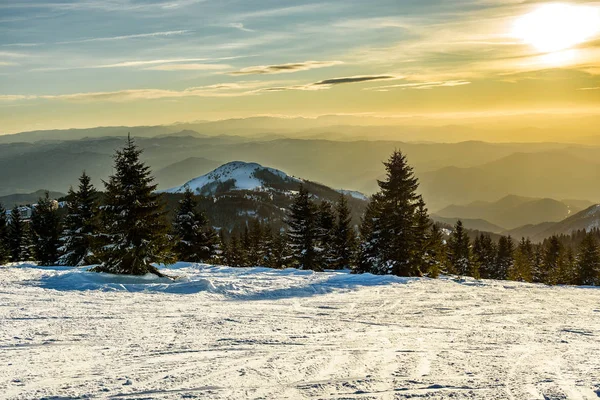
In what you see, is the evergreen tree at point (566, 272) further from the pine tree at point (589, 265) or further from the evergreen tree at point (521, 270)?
the evergreen tree at point (521, 270)

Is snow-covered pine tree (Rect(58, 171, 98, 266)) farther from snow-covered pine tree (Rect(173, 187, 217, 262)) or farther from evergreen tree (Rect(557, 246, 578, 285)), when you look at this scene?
evergreen tree (Rect(557, 246, 578, 285))

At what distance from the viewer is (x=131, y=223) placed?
22.0 metres

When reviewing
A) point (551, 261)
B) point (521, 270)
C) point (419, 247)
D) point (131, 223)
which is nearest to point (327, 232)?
point (419, 247)

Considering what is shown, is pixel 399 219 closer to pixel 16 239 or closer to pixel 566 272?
pixel 16 239

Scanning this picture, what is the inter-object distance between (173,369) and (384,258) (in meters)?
25.1

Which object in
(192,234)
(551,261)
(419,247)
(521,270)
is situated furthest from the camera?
(551,261)

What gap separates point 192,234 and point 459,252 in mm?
35228

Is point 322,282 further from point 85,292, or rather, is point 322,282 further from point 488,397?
point 488,397

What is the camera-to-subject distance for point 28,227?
172 feet

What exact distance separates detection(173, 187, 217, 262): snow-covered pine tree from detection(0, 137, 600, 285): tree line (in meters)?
0.09

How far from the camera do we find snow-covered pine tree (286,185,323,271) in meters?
40.2

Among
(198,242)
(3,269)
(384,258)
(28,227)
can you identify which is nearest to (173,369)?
Result: (3,269)

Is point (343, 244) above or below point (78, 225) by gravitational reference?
below

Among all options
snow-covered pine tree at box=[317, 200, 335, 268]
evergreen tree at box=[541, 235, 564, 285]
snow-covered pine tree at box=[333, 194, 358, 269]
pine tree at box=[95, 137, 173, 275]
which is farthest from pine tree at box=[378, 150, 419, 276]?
evergreen tree at box=[541, 235, 564, 285]
